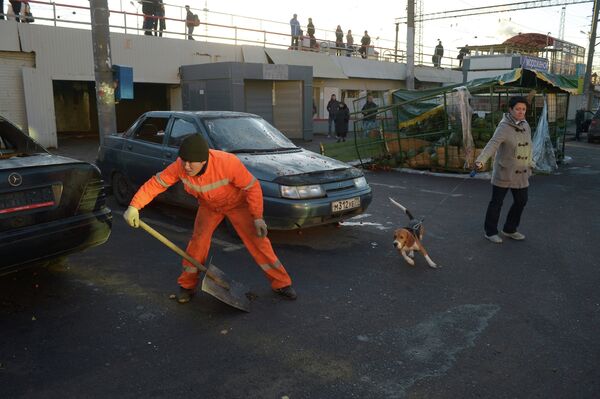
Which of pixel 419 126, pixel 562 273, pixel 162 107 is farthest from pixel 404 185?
pixel 162 107

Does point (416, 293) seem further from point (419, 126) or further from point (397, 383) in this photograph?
point (419, 126)

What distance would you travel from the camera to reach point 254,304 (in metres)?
4.04

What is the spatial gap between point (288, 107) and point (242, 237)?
15386mm

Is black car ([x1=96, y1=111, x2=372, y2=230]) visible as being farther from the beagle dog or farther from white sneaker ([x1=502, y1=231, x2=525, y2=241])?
white sneaker ([x1=502, y1=231, x2=525, y2=241])

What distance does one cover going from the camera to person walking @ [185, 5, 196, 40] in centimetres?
1734

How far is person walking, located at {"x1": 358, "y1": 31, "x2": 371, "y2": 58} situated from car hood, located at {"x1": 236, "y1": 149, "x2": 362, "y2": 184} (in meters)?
20.4

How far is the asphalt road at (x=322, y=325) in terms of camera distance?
292 cm

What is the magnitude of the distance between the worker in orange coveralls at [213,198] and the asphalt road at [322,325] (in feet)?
0.87

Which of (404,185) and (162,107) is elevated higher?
(162,107)

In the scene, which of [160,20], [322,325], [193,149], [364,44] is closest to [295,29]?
[364,44]

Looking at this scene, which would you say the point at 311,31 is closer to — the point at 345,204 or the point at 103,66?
the point at 103,66

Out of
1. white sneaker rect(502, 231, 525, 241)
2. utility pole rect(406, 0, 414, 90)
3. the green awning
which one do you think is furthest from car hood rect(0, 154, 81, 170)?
utility pole rect(406, 0, 414, 90)

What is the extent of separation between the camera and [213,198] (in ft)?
12.6

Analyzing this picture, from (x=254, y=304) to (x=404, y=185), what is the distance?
656 cm
